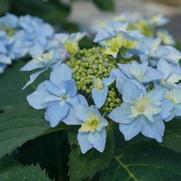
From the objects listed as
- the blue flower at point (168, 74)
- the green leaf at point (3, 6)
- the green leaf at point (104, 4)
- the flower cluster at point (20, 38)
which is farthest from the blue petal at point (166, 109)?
the green leaf at point (104, 4)

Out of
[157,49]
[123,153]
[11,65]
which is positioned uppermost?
[157,49]

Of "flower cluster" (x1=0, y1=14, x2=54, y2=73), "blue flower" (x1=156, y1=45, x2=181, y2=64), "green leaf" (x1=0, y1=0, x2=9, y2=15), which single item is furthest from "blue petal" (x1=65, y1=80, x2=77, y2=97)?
"green leaf" (x1=0, y1=0, x2=9, y2=15)

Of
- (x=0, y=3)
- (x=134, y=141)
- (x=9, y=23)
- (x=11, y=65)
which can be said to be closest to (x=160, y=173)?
(x=134, y=141)

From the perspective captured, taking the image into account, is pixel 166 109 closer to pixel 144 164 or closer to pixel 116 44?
pixel 144 164

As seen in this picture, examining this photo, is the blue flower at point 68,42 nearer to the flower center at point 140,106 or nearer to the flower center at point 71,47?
the flower center at point 71,47

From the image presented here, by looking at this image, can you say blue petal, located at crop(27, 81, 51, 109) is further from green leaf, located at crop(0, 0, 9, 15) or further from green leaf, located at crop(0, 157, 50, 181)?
green leaf, located at crop(0, 0, 9, 15)

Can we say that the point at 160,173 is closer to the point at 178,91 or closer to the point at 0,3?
the point at 178,91
